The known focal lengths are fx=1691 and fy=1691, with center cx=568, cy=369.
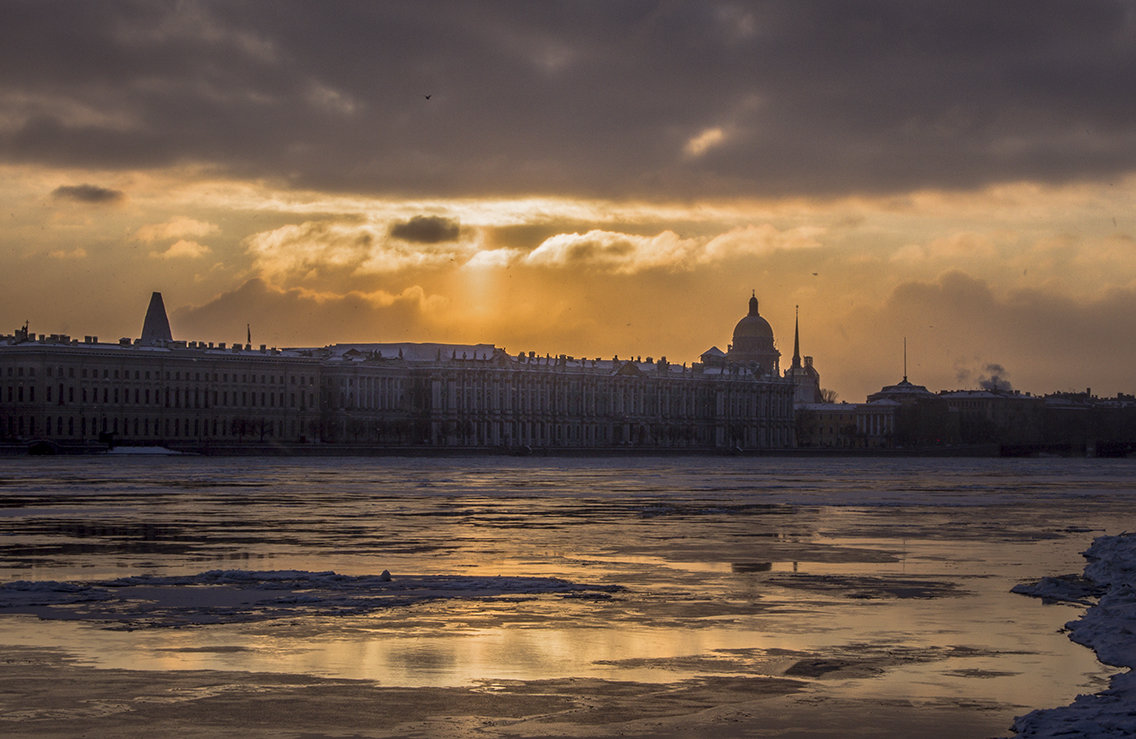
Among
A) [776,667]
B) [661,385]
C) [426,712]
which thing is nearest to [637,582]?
[776,667]

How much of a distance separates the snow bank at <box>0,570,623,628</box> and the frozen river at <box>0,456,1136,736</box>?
62mm

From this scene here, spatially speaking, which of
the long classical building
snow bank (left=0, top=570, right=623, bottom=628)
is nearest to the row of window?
the long classical building

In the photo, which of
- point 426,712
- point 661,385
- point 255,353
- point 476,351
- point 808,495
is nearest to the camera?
point 426,712

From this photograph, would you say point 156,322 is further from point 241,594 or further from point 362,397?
point 241,594

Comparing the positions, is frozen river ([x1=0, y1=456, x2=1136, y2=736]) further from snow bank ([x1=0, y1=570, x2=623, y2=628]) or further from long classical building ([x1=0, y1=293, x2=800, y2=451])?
long classical building ([x1=0, y1=293, x2=800, y2=451])

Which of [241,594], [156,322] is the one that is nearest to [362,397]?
[156,322]

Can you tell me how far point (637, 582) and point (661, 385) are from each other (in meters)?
161

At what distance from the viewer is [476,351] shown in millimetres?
169500

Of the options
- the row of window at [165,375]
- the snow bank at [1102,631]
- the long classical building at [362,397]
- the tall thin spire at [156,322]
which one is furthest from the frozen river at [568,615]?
the tall thin spire at [156,322]

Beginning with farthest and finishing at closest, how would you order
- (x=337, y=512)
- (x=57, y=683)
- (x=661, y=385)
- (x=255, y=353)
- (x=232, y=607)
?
(x=661, y=385) < (x=255, y=353) < (x=337, y=512) < (x=232, y=607) < (x=57, y=683)

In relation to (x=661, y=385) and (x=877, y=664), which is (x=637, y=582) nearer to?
(x=877, y=664)

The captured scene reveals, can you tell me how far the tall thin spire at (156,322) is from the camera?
147 m

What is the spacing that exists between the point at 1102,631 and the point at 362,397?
13565 cm

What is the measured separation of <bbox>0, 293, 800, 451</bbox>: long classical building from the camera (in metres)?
125
